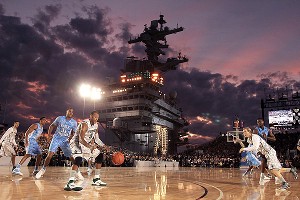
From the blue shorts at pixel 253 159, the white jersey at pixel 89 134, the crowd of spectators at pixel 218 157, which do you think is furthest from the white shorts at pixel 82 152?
the crowd of spectators at pixel 218 157

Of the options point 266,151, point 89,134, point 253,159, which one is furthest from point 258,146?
point 253,159

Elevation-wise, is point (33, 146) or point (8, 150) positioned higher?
point (33, 146)

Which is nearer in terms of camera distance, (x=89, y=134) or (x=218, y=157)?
(x=89, y=134)

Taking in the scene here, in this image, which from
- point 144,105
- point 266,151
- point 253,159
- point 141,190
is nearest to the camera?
point 141,190

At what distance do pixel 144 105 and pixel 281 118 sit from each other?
32829 millimetres

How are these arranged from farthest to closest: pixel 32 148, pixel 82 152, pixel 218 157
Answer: pixel 218 157 < pixel 32 148 < pixel 82 152

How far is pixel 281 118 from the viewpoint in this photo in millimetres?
55406

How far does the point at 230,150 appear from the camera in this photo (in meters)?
68.2

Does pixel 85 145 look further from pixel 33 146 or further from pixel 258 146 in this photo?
pixel 33 146

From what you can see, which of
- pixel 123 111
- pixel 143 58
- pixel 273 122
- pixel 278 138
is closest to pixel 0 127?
pixel 123 111

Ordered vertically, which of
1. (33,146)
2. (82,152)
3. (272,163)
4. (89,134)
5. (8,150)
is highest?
(89,134)

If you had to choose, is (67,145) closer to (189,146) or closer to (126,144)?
(126,144)

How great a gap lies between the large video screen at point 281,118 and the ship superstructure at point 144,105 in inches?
1208

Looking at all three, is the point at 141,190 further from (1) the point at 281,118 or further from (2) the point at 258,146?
(1) the point at 281,118
